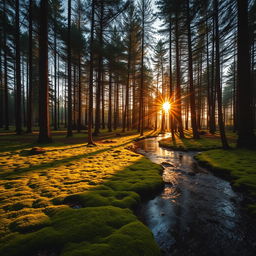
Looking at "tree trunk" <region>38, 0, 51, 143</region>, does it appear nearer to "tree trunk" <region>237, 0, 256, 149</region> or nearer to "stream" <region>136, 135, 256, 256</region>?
"stream" <region>136, 135, 256, 256</region>

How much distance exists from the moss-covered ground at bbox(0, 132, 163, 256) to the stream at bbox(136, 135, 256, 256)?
434 millimetres

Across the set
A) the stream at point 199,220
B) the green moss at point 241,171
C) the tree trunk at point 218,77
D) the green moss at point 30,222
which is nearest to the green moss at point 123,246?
the stream at point 199,220

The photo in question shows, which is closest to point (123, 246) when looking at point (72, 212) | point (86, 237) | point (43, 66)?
point (86, 237)

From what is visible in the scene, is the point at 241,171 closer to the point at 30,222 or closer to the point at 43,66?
the point at 30,222

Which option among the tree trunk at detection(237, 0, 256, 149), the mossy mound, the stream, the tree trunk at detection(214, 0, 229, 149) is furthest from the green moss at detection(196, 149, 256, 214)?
the mossy mound

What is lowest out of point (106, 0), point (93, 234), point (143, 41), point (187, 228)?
point (187, 228)

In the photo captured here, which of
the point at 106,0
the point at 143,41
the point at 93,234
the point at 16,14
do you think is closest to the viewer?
the point at 93,234

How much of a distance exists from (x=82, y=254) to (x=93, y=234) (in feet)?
1.45

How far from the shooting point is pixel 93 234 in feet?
6.80

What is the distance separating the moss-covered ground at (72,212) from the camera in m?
1.83

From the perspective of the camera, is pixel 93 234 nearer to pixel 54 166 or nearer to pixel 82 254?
pixel 82 254

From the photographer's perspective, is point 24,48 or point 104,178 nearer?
point 104,178

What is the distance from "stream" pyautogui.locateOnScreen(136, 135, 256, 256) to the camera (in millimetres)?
2191

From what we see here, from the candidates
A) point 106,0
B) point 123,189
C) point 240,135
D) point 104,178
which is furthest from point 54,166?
point 106,0
